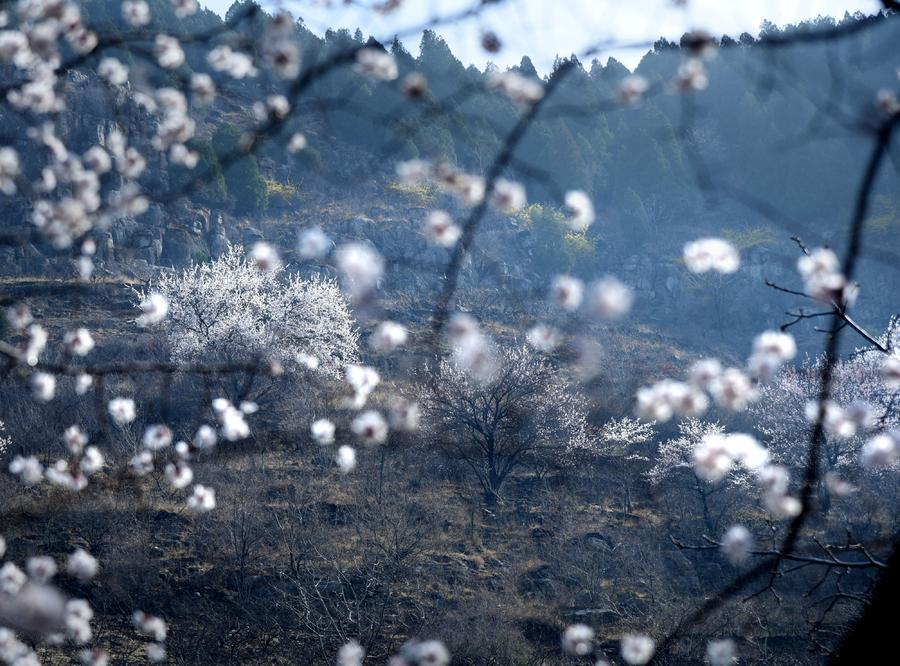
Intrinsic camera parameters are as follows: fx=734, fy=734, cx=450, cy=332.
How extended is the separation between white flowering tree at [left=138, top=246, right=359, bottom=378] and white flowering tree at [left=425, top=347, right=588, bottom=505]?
5110 mm

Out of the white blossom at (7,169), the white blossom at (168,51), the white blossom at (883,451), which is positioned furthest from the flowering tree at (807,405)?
the white blossom at (7,169)

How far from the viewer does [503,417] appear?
1823 cm

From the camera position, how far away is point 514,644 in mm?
10562

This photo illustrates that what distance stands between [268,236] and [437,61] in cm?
1633

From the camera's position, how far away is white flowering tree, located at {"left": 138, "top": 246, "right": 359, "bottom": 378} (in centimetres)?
2167

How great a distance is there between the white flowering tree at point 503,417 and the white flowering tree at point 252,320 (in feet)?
16.8

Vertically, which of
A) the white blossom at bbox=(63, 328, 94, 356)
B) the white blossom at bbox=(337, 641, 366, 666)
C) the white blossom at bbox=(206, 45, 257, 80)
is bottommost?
the white blossom at bbox=(337, 641, 366, 666)

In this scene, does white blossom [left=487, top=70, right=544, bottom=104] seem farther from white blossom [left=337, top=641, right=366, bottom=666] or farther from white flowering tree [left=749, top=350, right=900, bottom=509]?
white flowering tree [left=749, top=350, right=900, bottom=509]

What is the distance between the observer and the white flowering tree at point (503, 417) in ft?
59.1

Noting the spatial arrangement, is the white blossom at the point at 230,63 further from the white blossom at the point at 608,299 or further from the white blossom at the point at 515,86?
the white blossom at the point at 608,299

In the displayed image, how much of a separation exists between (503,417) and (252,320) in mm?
8589

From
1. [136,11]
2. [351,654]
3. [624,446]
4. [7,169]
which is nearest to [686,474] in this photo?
[624,446]

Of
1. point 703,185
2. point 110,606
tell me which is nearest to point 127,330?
point 110,606

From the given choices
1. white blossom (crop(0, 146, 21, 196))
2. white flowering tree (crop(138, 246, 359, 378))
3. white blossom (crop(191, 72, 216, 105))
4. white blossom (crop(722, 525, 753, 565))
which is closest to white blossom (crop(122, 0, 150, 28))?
white blossom (crop(191, 72, 216, 105))
